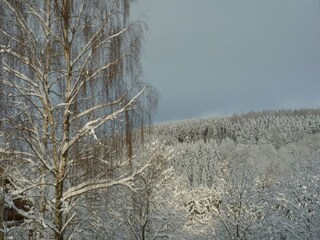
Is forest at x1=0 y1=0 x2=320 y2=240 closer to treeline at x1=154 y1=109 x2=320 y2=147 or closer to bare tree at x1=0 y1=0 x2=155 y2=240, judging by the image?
bare tree at x1=0 y1=0 x2=155 y2=240

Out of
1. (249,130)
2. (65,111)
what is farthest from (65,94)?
(249,130)

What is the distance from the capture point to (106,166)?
8023 mm

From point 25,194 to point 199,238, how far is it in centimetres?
1812

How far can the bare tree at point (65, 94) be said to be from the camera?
7285 mm

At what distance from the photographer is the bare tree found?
7.29 m

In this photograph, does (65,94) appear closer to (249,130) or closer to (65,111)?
(65,111)

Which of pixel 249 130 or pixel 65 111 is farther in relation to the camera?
pixel 249 130

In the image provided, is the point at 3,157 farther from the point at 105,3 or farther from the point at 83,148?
the point at 105,3

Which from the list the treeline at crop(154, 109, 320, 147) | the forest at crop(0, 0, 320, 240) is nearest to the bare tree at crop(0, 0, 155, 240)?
the forest at crop(0, 0, 320, 240)

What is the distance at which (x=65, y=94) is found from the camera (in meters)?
7.64

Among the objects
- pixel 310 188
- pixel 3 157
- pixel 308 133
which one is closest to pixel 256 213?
pixel 310 188

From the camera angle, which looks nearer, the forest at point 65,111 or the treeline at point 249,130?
the forest at point 65,111

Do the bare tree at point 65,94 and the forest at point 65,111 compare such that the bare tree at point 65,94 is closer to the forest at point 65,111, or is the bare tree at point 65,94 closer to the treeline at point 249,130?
the forest at point 65,111

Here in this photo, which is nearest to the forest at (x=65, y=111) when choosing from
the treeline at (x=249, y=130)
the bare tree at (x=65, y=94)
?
the bare tree at (x=65, y=94)
